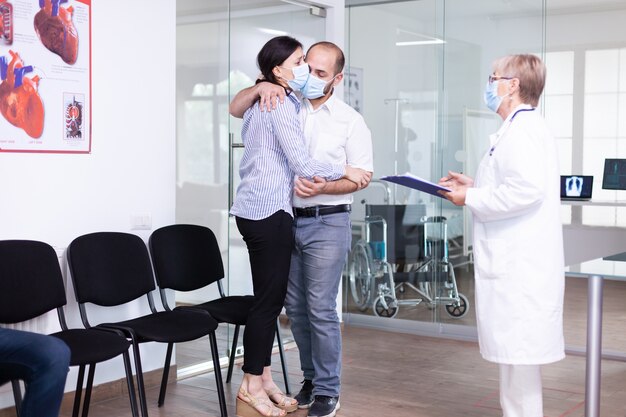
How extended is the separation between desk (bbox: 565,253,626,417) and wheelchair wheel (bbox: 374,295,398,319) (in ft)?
9.48

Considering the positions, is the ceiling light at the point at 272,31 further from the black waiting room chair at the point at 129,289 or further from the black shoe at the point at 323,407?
the black shoe at the point at 323,407

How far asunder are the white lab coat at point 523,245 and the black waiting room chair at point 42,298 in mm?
1455

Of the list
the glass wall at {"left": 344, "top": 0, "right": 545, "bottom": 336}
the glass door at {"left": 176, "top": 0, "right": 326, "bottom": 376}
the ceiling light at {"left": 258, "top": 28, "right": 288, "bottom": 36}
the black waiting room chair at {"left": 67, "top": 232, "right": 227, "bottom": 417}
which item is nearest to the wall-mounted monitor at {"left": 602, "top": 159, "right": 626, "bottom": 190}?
the glass wall at {"left": 344, "top": 0, "right": 545, "bottom": 336}

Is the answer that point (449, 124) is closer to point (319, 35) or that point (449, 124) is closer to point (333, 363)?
point (319, 35)

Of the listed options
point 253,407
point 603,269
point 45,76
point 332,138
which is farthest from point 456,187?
point 45,76

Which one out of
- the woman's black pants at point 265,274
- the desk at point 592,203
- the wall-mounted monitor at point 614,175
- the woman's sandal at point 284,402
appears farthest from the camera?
A: the wall-mounted monitor at point 614,175

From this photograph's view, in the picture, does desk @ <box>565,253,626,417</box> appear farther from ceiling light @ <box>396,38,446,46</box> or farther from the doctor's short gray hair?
ceiling light @ <box>396,38,446,46</box>

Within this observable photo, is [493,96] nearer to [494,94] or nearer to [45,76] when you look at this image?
[494,94]

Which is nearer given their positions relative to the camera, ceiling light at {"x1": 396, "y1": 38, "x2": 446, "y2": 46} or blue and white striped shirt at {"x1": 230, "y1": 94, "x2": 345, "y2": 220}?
blue and white striped shirt at {"x1": 230, "y1": 94, "x2": 345, "y2": 220}

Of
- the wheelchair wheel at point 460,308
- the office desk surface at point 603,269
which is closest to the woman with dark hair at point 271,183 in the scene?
the office desk surface at point 603,269

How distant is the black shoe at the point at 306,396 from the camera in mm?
3945

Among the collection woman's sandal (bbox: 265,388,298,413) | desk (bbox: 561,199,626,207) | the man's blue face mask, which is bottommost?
woman's sandal (bbox: 265,388,298,413)

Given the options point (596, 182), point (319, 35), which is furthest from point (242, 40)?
point (596, 182)

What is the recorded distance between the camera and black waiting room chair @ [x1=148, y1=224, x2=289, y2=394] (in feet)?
13.4
